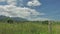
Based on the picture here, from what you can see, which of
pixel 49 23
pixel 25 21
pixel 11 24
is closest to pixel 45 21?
pixel 49 23

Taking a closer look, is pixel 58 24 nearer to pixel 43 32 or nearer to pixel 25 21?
pixel 43 32

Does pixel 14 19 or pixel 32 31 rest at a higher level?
pixel 14 19

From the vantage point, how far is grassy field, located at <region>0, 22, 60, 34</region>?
837 centimetres

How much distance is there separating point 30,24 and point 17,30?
0.69m

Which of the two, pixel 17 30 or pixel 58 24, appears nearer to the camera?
pixel 17 30

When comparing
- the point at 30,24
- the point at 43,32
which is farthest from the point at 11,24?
the point at 43,32

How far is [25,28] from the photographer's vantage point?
862 cm

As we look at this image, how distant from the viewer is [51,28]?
8492 mm

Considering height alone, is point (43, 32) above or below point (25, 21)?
below

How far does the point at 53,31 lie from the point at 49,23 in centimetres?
52

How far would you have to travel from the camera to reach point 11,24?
8672mm

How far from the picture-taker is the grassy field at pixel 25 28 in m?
8.37

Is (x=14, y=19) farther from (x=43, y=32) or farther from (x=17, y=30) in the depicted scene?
(x=43, y=32)

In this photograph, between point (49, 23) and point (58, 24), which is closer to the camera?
point (49, 23)
